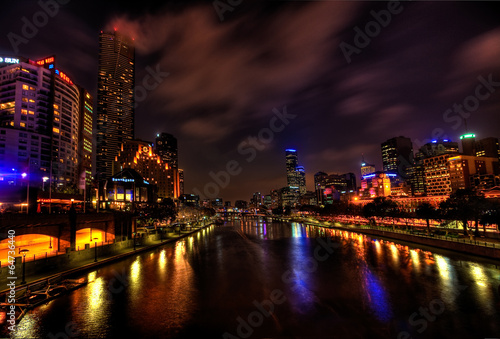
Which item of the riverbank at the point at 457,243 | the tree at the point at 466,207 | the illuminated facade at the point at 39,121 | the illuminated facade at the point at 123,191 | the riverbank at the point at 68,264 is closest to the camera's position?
the riverbank at the point at 68,264

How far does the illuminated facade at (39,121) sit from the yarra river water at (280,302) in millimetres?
97830

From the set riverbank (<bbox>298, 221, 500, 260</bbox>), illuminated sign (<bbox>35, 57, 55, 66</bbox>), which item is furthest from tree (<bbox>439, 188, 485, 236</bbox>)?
illuminated sign (<bbox>35, 57, 55, 66</bbox>)

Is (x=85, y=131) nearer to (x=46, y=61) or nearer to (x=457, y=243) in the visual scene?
(x=46, y=61)

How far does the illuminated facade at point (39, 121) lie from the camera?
114m

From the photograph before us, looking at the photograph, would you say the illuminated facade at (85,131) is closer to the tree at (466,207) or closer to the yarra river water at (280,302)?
the yarra river water at (280,302)

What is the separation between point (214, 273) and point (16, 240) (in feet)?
115

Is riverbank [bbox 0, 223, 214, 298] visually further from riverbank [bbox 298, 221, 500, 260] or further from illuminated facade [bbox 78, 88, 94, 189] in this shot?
illuminated facade [bbox 78, 88, 94, 189]

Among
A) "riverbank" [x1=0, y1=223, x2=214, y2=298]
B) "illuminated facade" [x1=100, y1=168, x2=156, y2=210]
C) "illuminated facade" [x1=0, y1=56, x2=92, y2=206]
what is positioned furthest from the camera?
"illuminated facade" [x1=0, y1=56, x2=92, y2=206]

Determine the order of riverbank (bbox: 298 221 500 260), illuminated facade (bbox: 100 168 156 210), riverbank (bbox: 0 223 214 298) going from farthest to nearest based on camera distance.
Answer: illuminated facade (bbox: 100 168 156 210)
riverbank (bbox: 298 221 500 260)
riverbank (bbox: 0 223 214 298)

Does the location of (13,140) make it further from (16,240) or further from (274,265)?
(274,265)

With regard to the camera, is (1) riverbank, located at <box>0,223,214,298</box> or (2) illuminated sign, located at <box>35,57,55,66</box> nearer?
(1) riverbank, located at <box>0,223,214,298</box>

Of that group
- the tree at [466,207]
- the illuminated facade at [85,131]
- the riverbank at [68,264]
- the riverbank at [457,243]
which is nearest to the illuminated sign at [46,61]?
the illuminated facade at [85,131]

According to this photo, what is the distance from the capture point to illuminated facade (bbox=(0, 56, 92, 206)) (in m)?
114

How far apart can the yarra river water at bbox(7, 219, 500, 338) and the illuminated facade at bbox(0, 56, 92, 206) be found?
9783 centimetres
